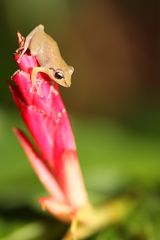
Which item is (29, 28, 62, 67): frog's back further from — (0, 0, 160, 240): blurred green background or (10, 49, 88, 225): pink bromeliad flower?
(0, 0, 160, 240): blurred green background

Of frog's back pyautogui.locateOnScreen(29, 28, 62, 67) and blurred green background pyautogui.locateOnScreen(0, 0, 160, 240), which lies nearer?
frog's back pyautogui.locateOnScreen(29, 28, 62, 67)

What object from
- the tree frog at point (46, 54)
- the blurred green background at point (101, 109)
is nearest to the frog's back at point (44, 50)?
the tree frog at point (46, 54)

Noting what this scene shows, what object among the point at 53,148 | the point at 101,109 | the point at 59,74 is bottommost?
the point at 101,109

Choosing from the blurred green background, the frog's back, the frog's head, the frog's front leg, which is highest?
the frog's back

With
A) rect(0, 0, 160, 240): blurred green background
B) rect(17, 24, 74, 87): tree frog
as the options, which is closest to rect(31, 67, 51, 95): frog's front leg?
rect(17, 24, 74, 87): tree frog

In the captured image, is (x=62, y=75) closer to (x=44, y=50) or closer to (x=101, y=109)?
(x=44, y=50)

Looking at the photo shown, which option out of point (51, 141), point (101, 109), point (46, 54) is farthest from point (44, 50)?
point (101, 109)

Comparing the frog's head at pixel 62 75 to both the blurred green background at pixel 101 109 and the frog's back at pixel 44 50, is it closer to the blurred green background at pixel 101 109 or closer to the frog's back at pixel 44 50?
the frog's back at pixel 44 50

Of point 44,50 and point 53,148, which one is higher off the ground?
point 44,50
